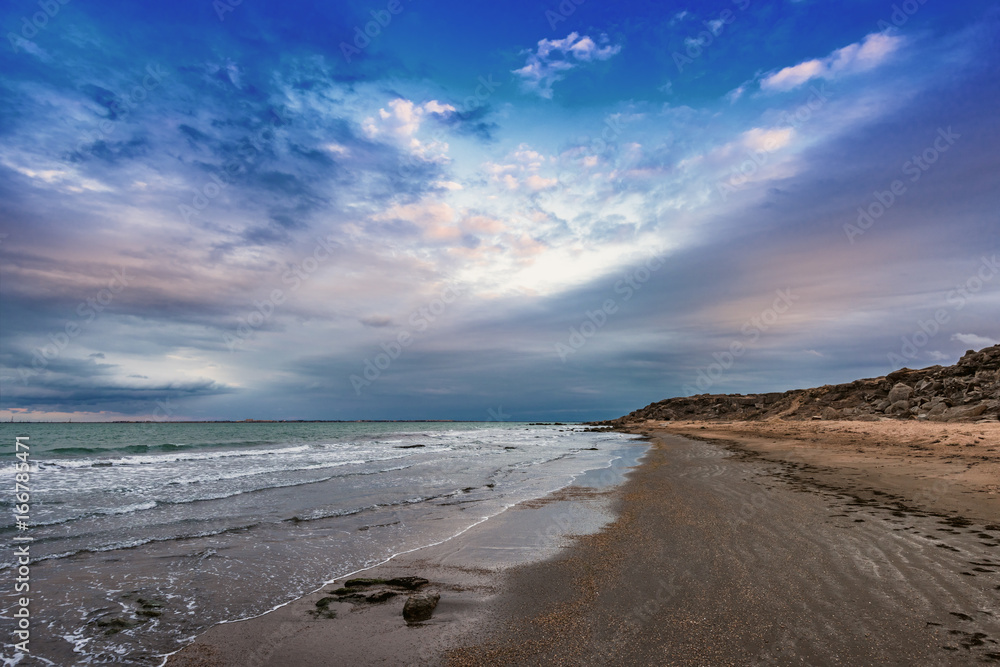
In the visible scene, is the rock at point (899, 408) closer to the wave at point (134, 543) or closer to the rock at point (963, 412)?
the rock at point (963, 412)

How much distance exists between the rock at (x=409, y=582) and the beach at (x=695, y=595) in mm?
209

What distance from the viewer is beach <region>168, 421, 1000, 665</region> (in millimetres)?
4199

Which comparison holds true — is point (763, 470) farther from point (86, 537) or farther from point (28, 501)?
point (28, 501)

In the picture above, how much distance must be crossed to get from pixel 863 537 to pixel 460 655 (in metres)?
7.29

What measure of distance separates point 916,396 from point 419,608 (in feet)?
149

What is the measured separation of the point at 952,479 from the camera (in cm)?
1205

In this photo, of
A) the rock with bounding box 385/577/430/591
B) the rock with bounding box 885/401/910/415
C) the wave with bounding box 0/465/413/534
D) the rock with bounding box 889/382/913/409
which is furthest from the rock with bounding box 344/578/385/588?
the rock with bounding box 889/382/913/409

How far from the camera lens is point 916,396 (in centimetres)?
3500

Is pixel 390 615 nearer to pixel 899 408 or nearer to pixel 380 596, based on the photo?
pixel 380 596

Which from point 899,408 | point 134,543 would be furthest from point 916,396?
point 134,543

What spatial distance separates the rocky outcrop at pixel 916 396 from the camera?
27.7 m

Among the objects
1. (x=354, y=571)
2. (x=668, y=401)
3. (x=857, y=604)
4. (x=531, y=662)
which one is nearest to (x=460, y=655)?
(x=531, y=662)

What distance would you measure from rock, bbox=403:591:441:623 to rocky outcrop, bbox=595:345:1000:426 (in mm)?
33905

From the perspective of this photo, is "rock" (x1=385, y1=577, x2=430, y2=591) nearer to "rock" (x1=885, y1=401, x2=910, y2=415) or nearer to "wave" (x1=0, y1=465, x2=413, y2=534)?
"wave" (x1=0, y1=465, x2=413, y2=534)
